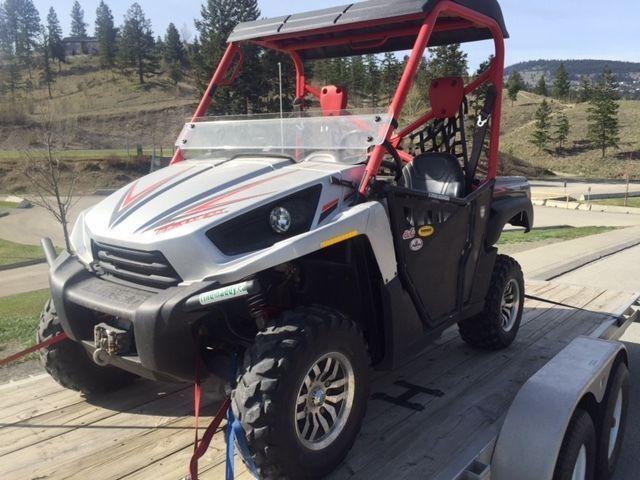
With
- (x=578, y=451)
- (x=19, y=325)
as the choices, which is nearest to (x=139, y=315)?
(x=578, y=451)

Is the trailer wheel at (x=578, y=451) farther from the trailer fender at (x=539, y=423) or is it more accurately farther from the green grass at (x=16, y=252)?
the green grass at (x=16, y=252)

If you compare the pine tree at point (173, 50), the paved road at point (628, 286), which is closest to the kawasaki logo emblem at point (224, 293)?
the paved road at point (628, 286)

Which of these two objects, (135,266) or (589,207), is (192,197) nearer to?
(135,266)

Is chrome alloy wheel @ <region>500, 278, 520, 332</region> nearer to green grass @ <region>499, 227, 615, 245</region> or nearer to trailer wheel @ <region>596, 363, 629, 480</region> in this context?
trailer wheel @ <region>596, 363, 629, 480</region>

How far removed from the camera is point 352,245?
2.98m

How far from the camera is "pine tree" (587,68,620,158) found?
51094mm

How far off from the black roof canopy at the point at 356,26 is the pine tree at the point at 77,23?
127600 mm

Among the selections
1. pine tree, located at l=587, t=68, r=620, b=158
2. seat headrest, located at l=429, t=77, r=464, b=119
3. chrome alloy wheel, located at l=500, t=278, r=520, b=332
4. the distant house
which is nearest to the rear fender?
chrome alloy wheel, located at l=500, t=278, r=520, b=332

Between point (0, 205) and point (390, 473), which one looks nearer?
point (390, 473)

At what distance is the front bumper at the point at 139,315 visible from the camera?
245cm

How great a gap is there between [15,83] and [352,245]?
80499 mm

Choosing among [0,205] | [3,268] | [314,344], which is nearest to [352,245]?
[314,344]

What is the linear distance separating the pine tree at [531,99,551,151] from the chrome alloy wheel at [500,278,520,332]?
53296 millimetres

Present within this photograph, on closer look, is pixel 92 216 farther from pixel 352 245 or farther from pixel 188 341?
pixel 352 245
